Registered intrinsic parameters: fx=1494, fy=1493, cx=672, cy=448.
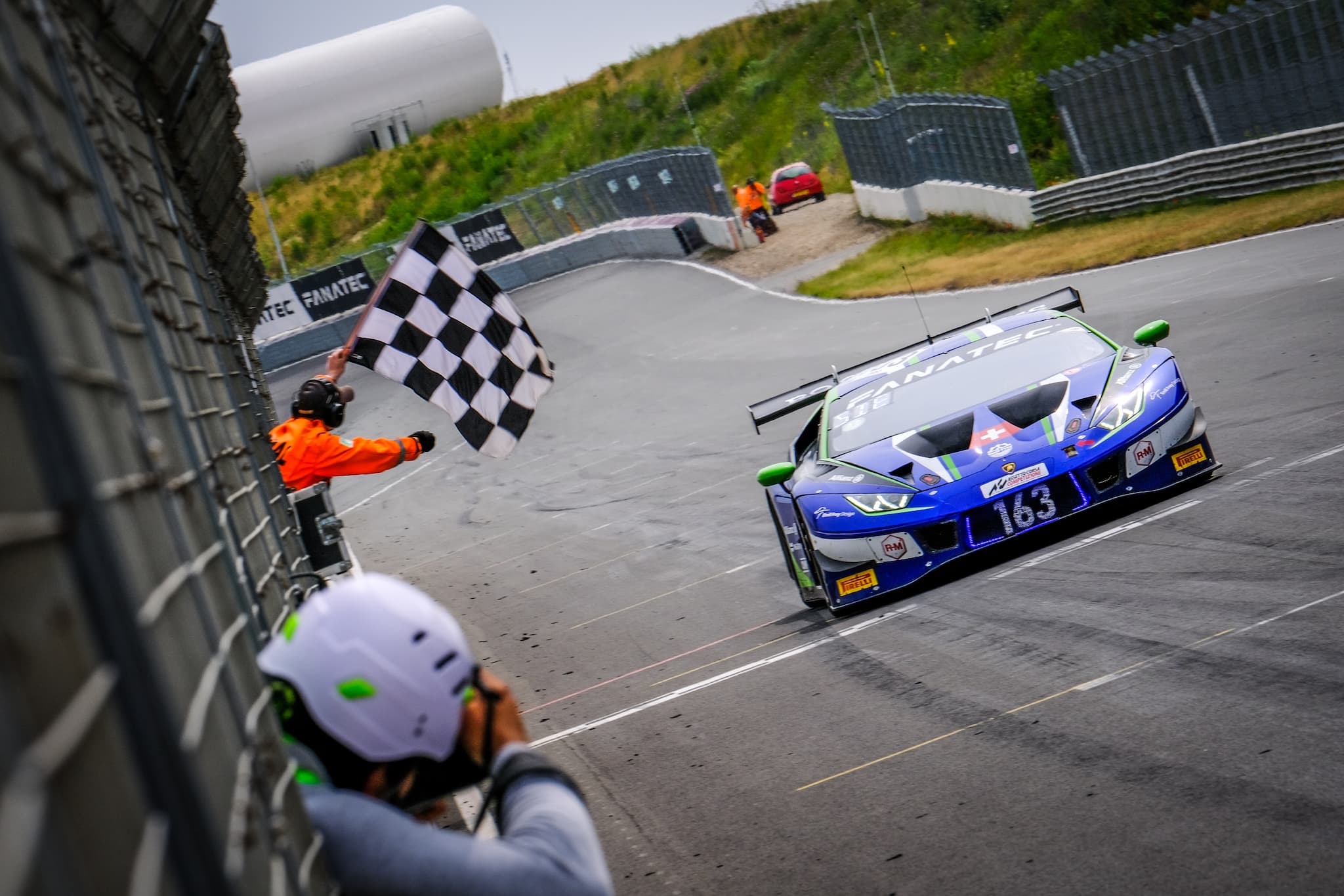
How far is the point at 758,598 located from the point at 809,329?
14.8 metres

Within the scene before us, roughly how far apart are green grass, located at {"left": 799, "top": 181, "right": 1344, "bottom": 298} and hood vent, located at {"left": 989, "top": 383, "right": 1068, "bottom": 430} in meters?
6.92

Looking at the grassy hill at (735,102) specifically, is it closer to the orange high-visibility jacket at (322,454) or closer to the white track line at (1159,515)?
the white track line at (1159,515)

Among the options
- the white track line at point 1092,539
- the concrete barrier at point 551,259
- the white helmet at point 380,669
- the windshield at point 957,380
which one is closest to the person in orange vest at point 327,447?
the windshield at point 957,380

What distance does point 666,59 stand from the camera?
255ft

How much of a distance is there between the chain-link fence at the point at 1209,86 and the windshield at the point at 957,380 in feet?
47.3

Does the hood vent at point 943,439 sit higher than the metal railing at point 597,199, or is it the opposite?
the metal railing at point 597,199

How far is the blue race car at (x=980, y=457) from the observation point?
7.80 meters

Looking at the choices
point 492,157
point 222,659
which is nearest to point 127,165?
point 222,659

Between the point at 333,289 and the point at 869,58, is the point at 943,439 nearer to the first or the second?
the point at 869,58

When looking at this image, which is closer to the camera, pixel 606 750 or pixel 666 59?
pixel 606 750

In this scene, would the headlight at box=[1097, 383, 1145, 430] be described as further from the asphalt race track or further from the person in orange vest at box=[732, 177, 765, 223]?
the person in orange vest at box=[732, 177, 765, 223]

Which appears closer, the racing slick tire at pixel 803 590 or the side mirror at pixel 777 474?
the racing slick tire at pixel 803 590

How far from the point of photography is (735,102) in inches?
2601

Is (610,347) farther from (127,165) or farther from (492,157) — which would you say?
(492,157)
